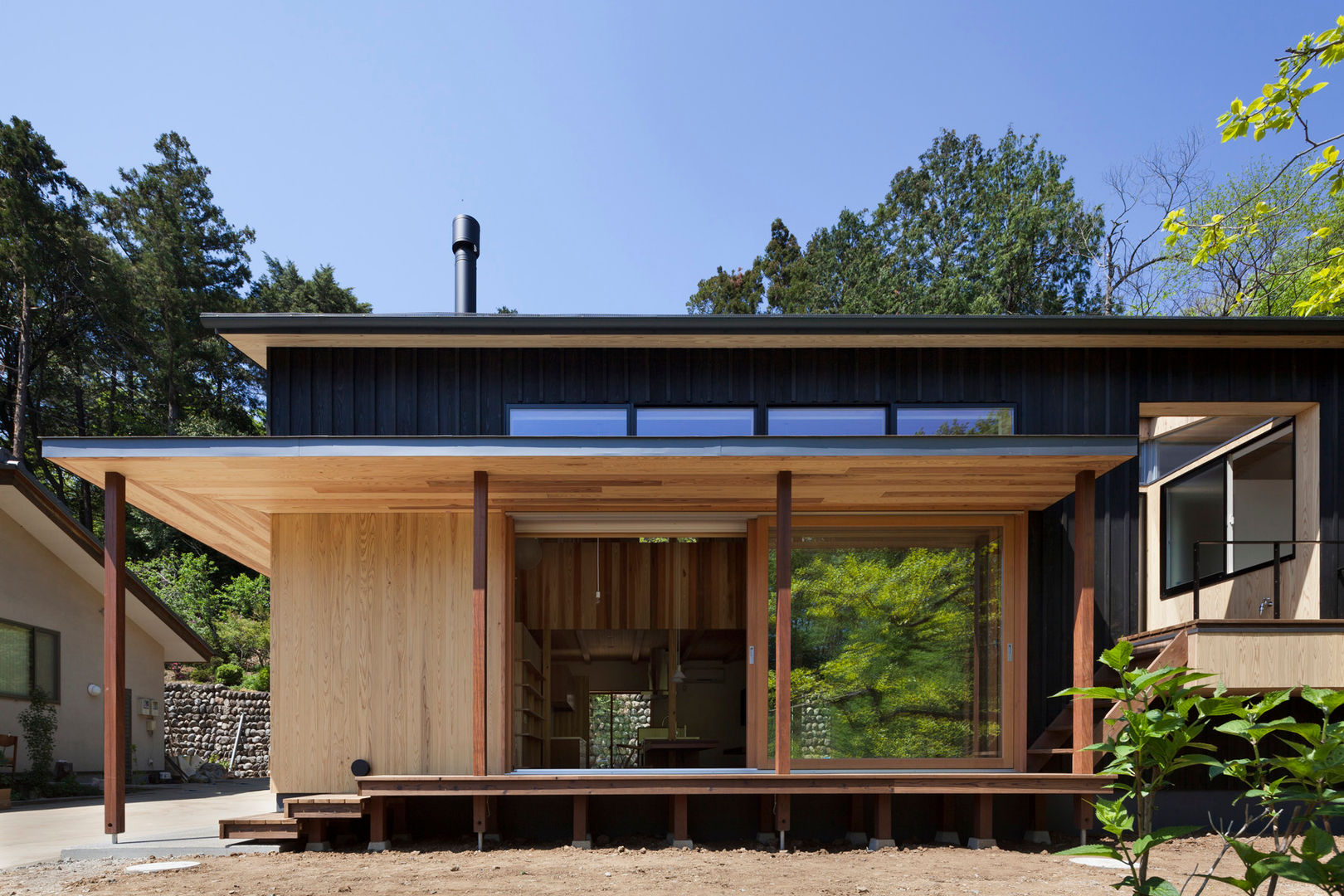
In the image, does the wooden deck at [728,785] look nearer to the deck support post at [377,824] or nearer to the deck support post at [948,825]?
the deck support post at [377,824]

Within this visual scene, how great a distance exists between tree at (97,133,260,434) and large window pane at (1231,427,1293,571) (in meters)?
23.9

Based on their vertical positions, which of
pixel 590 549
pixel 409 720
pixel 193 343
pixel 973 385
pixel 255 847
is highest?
pixel 193 343

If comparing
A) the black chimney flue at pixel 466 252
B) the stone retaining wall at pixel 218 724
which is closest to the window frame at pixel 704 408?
the black chimney flue at pixel 466 252

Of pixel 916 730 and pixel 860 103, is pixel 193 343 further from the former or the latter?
pixel 916 730

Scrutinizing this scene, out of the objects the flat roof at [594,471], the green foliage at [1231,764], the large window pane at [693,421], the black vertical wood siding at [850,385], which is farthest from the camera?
the large window pane at [693,421]

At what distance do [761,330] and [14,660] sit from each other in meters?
10.6

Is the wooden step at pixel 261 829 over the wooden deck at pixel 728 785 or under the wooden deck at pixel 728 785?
under

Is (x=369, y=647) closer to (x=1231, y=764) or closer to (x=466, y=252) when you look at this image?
(x=466, y=252)

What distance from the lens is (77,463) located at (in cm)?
609

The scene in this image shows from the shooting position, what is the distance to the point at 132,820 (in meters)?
8.09

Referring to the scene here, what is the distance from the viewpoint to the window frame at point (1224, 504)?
8.27 meters

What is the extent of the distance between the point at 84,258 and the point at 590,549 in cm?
2008

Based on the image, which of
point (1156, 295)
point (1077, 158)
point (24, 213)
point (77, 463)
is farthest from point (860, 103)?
point (77, 463)

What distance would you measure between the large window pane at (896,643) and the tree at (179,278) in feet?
74.1
